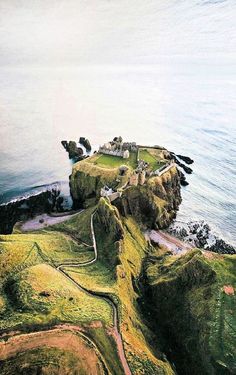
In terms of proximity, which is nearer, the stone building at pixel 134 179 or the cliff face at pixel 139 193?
the cliff face at pixel 139 193

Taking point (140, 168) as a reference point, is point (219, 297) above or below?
below

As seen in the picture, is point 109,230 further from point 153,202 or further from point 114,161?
point 114,161

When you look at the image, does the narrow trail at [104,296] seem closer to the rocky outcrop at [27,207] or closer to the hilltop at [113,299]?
the hilltop at [113,299]

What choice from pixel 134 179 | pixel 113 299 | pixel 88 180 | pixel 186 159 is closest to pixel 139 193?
pixel 134 179

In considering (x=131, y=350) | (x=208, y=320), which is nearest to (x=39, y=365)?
(x=131, y=350)

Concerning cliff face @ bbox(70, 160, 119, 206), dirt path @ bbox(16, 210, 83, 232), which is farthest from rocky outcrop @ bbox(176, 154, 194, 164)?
dirt path @ bbox(16, 210, 83, 232)

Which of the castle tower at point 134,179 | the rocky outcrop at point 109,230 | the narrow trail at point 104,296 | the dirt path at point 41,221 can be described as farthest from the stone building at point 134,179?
the dirt path at point 41,221

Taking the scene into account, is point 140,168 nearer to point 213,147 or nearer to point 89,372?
point 89,372
